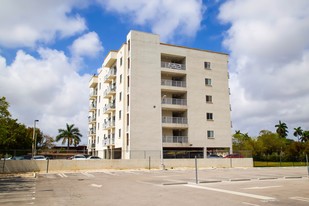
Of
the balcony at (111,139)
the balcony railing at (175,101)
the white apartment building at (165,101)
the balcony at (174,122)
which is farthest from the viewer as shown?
the balcony at (111,139)

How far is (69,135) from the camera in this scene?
267ft

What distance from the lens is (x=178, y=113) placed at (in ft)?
155

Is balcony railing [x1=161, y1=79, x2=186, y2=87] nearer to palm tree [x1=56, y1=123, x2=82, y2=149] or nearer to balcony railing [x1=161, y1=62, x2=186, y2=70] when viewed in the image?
balcony railing [x1=161, y1=62, x2=186, y2=70]

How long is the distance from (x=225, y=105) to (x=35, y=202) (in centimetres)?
4045

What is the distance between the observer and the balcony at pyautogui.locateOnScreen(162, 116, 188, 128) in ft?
145

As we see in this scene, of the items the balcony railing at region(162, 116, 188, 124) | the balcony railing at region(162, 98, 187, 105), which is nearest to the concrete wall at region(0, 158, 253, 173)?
the balcony railing at region(162, 116, 188, 124)

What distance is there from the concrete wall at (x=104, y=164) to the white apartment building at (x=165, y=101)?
2.54 metres

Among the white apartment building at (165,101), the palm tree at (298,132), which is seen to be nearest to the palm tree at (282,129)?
the palm tree at (298,132)

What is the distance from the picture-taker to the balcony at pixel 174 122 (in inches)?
1737

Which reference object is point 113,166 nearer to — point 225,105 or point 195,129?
point 195,129

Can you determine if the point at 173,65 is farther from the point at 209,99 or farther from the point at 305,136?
the point at 305,136

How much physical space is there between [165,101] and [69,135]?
45.4m

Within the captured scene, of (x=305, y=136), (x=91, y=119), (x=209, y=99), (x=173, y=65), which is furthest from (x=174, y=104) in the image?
(x=305, y=136)

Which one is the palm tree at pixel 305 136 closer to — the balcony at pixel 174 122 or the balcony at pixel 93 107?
the balcony at pixel 174 122
